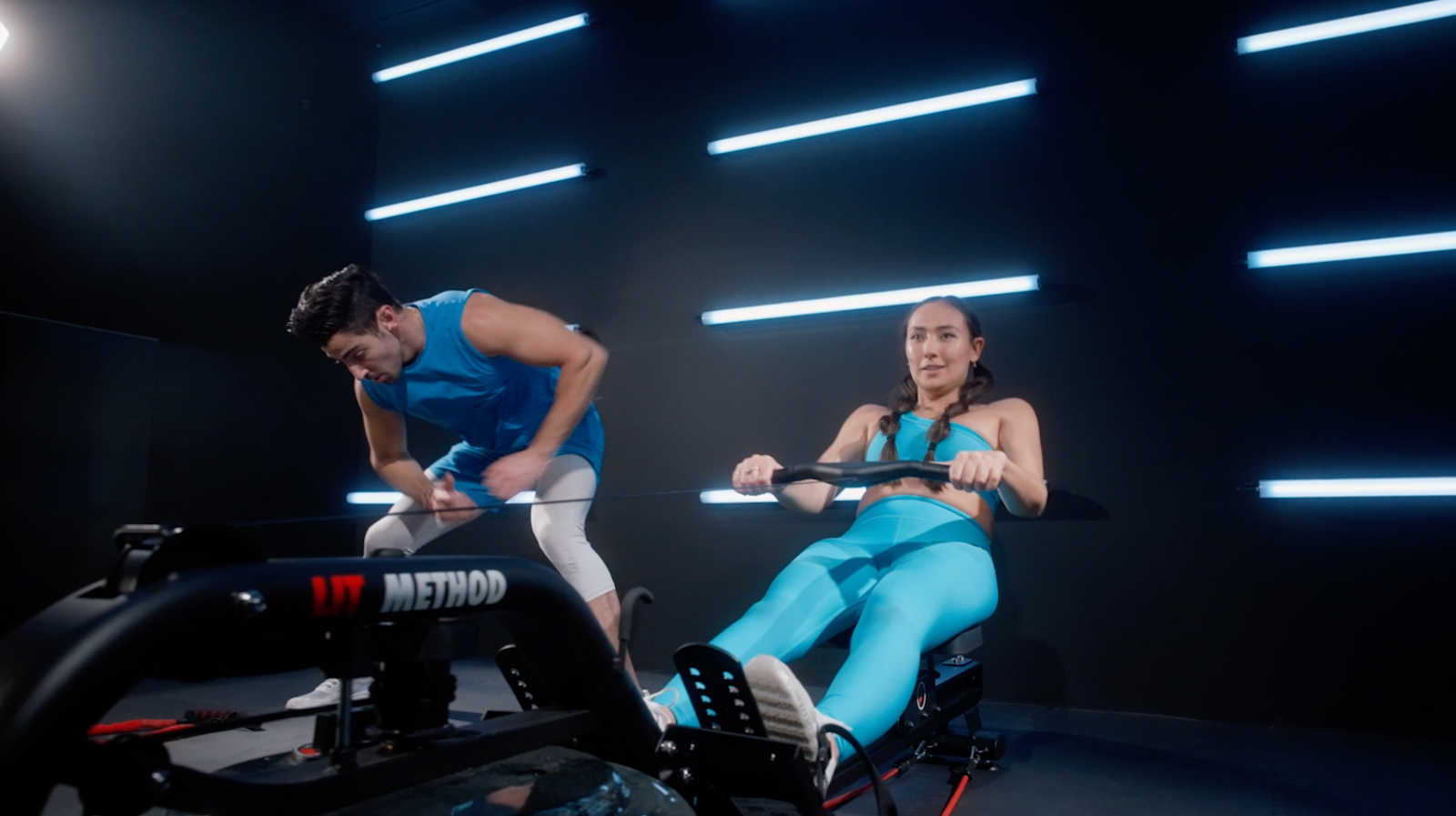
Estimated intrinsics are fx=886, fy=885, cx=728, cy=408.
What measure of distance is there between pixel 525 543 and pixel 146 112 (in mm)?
2256

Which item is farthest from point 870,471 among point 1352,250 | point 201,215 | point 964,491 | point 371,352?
point 201,215

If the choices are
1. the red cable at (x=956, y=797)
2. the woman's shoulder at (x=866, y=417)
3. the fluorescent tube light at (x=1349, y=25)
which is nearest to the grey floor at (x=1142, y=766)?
the red cable at (x=956, y=797)

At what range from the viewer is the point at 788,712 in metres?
1.39

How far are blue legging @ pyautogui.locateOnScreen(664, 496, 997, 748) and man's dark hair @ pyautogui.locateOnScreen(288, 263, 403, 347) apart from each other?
1.26 metres

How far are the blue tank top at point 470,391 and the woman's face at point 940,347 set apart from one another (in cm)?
98

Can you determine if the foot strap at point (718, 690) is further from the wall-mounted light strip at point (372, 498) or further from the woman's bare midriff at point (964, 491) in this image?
the wall-mounted light strip at point (372, 498)

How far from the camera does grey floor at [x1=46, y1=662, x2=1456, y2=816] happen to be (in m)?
1.83

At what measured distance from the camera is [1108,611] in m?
2.77

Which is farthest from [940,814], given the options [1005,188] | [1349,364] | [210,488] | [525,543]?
[210,488]

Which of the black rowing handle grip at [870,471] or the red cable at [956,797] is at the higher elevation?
the black rowing handle grip at [870,471]

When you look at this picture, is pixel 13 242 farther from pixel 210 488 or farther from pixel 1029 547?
pixel 1029 547

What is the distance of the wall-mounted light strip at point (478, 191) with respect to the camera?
12.5 ft

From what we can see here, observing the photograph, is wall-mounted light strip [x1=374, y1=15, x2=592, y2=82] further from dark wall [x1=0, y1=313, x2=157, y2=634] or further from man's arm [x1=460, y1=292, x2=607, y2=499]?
man's arm [x1=460, y1=292, x2=607, y2=499]

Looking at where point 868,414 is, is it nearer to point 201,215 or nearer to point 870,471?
point 870,471
